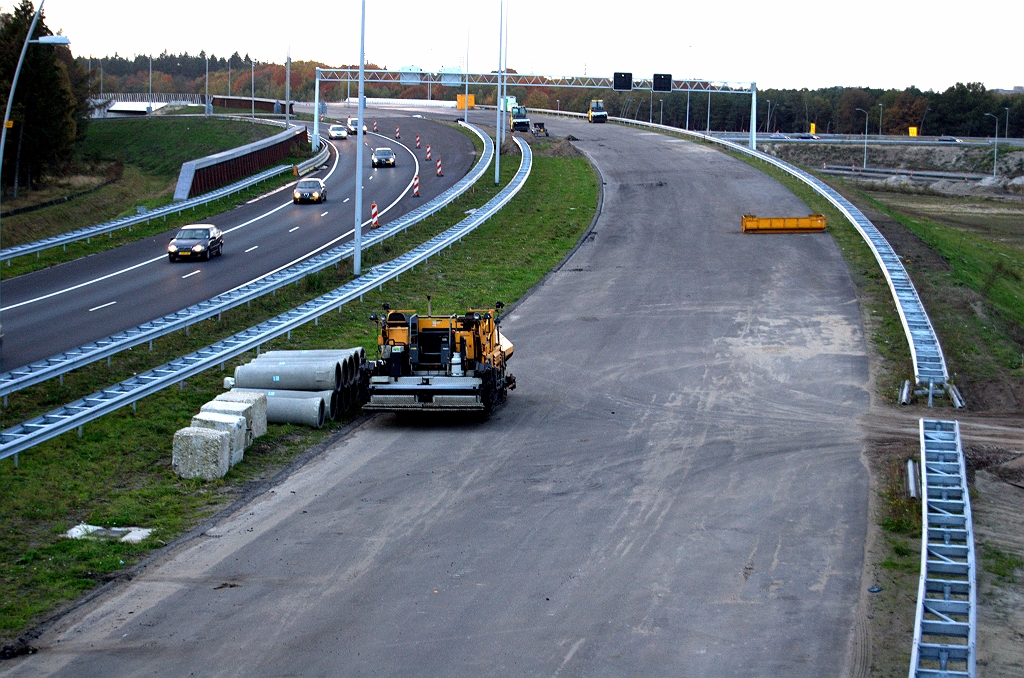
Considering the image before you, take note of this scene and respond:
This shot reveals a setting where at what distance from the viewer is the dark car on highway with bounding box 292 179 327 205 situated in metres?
55.7

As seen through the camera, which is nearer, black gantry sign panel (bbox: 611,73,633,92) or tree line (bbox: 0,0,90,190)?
tree line (bbox: 0,0,90,190)

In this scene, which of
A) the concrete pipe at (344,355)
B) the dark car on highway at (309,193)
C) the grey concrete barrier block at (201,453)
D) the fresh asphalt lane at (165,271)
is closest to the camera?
the grey concrete barrier block at (201,453)

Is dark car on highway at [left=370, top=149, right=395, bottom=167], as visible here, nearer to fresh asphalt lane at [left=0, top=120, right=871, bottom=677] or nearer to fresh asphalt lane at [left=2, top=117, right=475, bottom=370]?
fresh asphalt lane at [left=2, top=117, right=475, bottom=370]

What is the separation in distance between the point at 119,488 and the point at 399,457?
4.94 metres

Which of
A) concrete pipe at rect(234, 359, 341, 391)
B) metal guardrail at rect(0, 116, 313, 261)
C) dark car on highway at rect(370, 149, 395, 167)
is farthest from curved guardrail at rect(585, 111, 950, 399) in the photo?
metal guardrail at rect(0, 116, 313, 261)

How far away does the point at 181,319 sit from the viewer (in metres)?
27.4

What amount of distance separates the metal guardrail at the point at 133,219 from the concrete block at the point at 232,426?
25010mm

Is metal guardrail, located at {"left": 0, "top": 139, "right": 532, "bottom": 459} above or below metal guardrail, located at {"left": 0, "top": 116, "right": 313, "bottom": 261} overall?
below

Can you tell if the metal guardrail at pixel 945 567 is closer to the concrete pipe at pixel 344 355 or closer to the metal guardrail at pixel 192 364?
the concrete pipe at pixel 344 355

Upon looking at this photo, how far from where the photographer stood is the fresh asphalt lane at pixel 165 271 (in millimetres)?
29200

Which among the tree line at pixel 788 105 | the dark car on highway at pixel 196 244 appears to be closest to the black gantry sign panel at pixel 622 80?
the dark car on highway at pixel 196 244

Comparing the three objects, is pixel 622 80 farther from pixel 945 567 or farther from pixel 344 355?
pixel 945 567

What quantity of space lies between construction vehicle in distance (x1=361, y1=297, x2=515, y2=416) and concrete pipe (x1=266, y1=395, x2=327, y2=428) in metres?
1.05

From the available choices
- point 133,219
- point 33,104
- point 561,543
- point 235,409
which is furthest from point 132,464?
point 33,104
